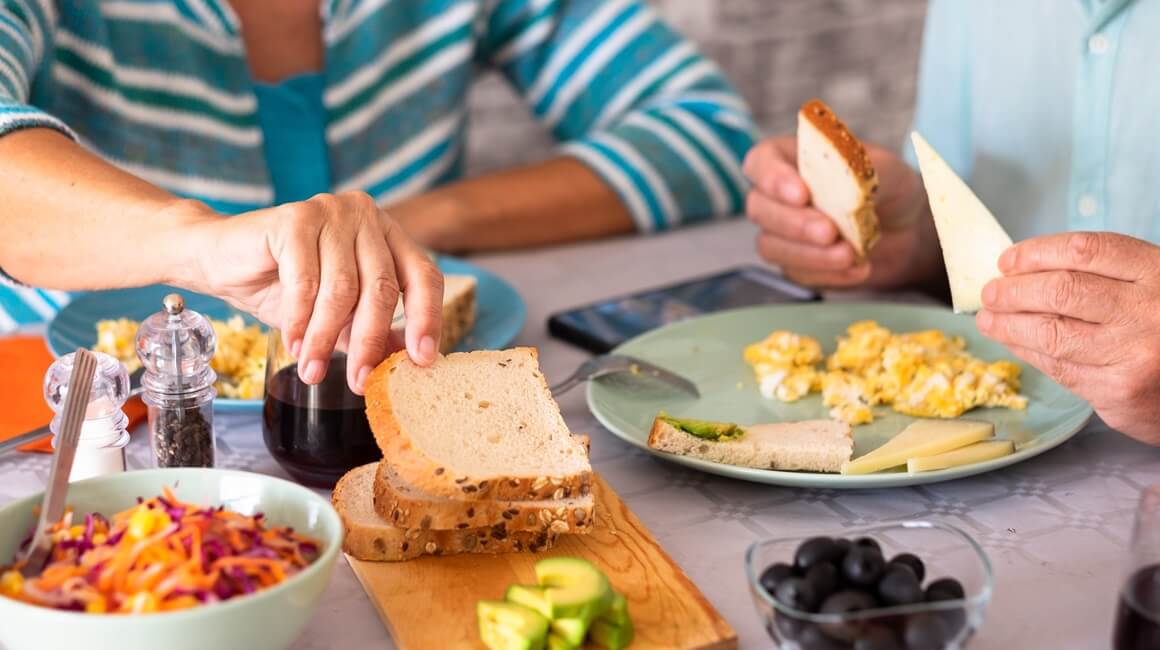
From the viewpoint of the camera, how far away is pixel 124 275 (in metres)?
1.31

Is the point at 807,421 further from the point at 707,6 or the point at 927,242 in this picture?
the point at 707,6

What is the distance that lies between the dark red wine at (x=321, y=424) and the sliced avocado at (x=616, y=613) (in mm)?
377

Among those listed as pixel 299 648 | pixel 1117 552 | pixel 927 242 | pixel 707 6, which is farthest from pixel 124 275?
pixel 707 6

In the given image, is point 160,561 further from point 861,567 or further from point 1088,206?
point 1088,206

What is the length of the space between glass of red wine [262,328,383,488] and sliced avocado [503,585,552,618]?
12.9 inches

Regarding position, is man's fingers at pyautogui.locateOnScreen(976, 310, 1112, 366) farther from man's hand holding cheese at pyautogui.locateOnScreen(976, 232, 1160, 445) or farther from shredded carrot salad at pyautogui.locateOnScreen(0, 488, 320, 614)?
shredded carrot salad at pyautogui.locateOnScreen(0, 488, 320, 614)

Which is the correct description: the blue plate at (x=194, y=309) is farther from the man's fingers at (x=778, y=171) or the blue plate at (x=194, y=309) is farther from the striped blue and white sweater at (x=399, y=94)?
the man's fingers at (x=778, y=171)

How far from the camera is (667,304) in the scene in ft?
5.86

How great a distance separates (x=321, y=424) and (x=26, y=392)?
49 cm

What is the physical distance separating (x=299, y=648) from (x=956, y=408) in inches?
30.0

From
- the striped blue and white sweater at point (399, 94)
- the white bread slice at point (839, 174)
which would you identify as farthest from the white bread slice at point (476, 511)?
the striped blue and white sweater at point (399, 94)

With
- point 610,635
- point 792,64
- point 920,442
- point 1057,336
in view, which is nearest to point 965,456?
point 920,442

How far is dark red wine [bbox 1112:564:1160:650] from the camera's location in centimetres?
83

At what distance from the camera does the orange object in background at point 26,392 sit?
4.52 ft
